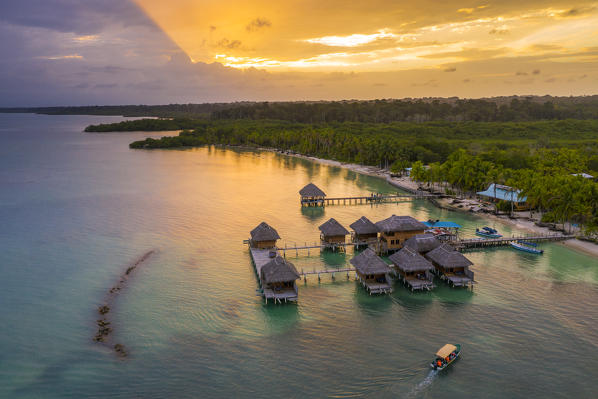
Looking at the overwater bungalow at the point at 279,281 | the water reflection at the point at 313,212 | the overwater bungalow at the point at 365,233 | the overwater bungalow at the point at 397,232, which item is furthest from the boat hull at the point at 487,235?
the overwater bungalow at the point at 279,281

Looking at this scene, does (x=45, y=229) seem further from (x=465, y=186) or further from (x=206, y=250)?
(x=465, y=186)

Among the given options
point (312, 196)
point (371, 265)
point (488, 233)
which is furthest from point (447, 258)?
point (312, 196)

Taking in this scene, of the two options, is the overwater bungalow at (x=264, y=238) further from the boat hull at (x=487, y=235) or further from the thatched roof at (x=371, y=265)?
the boat hull at (x=487, y=235)

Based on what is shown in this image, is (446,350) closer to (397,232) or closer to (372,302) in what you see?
(372,302)

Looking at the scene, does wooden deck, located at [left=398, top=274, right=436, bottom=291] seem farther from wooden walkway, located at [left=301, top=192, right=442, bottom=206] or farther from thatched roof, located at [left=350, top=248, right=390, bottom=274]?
wooden walkway, located at [left=301, top=192, right=442, bottom=206]

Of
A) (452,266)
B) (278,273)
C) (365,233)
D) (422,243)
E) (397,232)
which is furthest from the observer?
(365,233)

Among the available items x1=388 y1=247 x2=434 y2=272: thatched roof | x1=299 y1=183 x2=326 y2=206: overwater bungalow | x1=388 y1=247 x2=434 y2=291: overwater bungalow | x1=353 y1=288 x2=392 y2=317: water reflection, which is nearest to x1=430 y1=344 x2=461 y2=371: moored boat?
x1=353 y1=288 x2=392 y2=317: water reflection
